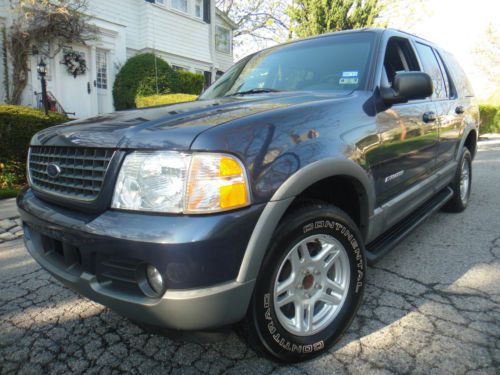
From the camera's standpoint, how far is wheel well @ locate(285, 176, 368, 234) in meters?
2.17

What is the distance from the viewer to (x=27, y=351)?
6.90 ft

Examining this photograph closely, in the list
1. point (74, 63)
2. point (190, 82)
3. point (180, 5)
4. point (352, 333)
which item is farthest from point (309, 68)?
point (180, 5)


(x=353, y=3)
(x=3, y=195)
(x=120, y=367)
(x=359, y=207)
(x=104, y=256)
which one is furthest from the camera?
(x=353, y=3)

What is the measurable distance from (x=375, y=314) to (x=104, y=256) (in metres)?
1.64

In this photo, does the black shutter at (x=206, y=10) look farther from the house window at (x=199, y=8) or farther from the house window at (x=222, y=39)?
the house window at (x=222, y=39)

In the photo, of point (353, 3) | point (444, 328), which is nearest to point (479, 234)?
point (444, 328)

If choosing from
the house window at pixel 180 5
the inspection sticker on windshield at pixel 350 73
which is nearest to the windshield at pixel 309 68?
the inspection sticker on windshield at pixel 350 73

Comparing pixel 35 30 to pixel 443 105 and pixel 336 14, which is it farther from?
pixel 336 14

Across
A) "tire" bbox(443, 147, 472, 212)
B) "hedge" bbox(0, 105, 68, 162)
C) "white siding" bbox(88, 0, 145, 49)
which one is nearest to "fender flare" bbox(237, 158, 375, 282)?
"tire" bbox(443, 147, 472, 212)

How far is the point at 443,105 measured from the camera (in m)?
3.55

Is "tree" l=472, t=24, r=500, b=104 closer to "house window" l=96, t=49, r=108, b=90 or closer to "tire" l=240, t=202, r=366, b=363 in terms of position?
"house window" l=96, t=49, r=108, b=90

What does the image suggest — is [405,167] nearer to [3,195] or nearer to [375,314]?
[375,314]

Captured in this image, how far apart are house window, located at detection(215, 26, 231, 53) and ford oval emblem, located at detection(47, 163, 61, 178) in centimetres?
1884

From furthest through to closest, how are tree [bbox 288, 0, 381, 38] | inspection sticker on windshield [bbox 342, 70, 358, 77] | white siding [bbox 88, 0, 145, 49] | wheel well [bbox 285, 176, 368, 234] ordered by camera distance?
tree [bbox 288, 0, 381, 38]
white siding [bbox 88, 0, 145, 49]
inspection sticker on windshield [bbox 342, 70, 358, 77]
wheel well [bbox 285, 176, 368, 234]
